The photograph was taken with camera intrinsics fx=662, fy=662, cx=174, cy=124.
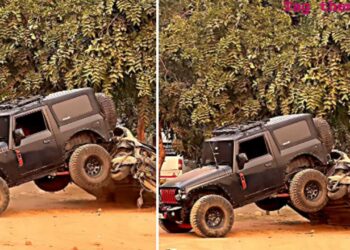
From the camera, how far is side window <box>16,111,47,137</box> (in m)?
3.11

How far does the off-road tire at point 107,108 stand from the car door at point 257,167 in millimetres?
631

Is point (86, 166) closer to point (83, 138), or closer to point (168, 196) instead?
point (83, 138)

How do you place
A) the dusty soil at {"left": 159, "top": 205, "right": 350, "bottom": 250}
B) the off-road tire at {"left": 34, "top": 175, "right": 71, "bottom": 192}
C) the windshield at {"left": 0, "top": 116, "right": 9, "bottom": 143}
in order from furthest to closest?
the dusty soil at {"left": 159, "top": 205, "right": 350, "bottom": 250} → the off-road tire at {"left": 34, "top": 175, "right": 71, "bottom": 192} → the windshield at {"left": 0, "top": 116, "right": 9, "bottom": 143}

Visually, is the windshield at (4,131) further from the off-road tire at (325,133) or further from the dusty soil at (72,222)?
the off-road tire at (325,133)

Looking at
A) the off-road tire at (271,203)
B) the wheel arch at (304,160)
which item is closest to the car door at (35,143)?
the off-road tire at (271,203)

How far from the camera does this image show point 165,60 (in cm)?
330

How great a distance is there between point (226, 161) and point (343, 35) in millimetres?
870

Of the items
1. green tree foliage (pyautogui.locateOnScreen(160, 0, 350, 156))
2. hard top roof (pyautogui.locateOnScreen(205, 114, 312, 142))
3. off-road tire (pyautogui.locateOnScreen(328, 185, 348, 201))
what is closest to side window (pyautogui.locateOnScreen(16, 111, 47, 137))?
green tree foliage (pyautogui.locateOnScreen(160, 0, 350, 156))

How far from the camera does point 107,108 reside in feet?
10.7

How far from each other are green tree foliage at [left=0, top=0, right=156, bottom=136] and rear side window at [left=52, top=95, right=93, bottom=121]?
73 mm

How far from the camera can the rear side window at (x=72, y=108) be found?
3174 millimetres

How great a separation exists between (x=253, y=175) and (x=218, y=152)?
205 mm

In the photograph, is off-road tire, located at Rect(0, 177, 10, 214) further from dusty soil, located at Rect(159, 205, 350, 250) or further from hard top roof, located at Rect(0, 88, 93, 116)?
dusty soil, located at Rect(159, 205, 350, 250)

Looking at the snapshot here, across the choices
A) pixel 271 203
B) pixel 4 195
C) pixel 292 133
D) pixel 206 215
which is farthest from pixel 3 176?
pixel 292 133
